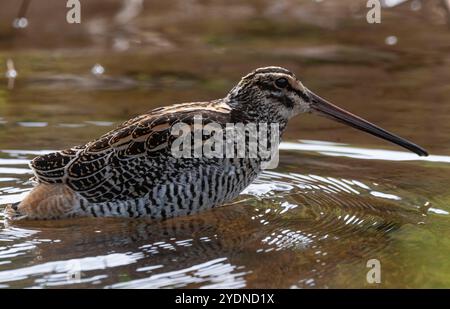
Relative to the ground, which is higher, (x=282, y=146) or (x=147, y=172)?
(x=147, y=172)

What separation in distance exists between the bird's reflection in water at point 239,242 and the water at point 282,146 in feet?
0.05

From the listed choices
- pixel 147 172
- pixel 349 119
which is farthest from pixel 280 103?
pixel 147 172

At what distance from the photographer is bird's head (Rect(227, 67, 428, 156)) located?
7285 mm

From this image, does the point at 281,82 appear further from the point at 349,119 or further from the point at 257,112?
the point at 349,119

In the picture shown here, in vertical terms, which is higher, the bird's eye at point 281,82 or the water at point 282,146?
the bird's eye at point 281,82

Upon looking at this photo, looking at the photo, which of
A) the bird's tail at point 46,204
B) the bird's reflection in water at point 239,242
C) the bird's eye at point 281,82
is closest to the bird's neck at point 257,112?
the bird's eye at point 281,82

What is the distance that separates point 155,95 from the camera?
1084 cm

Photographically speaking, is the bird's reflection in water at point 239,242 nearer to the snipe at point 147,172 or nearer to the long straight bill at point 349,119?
the snipe at point 147,172

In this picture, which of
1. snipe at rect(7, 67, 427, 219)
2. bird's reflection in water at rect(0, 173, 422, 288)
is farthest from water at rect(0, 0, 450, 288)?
snipe at rect(7, 67, 427, 219)

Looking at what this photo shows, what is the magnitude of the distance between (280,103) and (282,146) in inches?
61.6

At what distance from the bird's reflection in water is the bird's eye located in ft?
2.93

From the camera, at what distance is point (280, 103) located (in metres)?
7.32

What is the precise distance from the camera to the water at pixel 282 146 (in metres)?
6.16

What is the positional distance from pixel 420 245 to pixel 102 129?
386 centimetres
